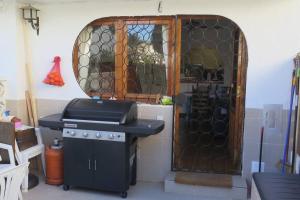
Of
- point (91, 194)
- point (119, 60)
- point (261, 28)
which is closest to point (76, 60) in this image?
point (119, 60)

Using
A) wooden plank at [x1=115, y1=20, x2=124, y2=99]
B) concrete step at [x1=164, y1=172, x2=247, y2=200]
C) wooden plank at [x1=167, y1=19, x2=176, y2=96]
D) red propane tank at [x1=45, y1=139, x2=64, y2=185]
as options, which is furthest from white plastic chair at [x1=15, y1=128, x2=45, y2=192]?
wooden plank at [x1=167, y1=19, x2=176, y2=96]

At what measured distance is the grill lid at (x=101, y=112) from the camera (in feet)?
11.9

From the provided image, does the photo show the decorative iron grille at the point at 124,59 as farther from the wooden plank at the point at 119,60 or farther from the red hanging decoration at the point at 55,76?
the red hanging decoration at the point at 55,76

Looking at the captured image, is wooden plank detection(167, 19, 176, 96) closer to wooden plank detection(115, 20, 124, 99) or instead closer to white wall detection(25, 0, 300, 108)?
white wall detection(25, 0, 300, 108)

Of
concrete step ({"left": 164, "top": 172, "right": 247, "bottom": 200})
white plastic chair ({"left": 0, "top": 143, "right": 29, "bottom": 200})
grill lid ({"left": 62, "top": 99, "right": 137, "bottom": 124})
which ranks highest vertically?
grill lid ({"left": 62, "top": 99, "right": 137, "bottom": 124})

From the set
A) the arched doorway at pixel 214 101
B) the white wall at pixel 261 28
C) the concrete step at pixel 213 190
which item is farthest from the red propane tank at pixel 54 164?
the white wall at pixel 261 28

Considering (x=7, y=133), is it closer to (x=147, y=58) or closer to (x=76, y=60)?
(x=76, y=60)

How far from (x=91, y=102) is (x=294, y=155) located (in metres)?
2.52

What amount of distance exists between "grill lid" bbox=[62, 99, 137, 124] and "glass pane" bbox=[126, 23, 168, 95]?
1.89 ft

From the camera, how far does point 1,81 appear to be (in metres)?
4.10

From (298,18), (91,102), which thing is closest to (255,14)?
(298,18)

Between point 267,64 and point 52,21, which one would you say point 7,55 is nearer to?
point 52,21

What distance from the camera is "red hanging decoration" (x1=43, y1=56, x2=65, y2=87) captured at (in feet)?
14.2

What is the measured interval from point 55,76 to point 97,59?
65 centimetres
